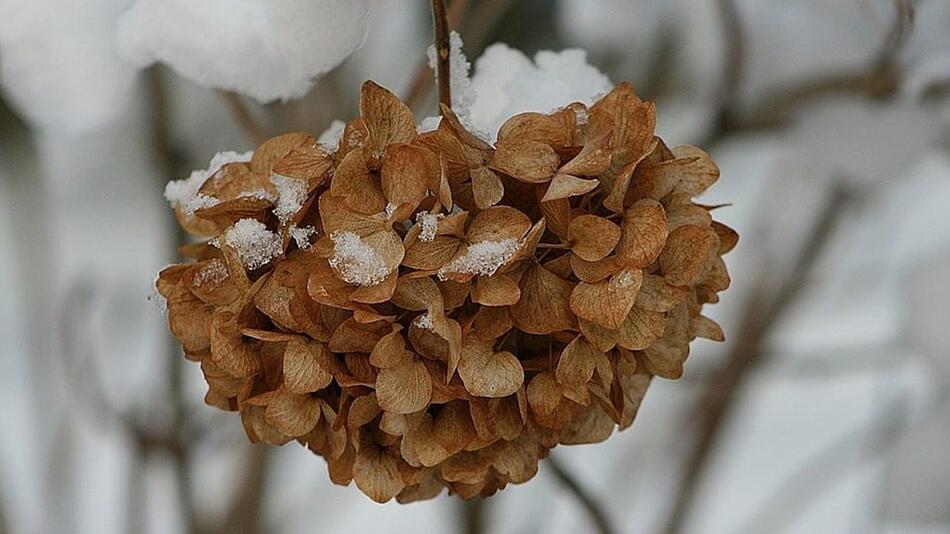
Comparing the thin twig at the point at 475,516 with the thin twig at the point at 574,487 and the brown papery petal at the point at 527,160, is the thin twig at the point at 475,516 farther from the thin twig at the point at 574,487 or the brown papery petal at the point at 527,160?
the brown papery petal at the point at 527,160

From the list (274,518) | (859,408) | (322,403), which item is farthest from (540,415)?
(859,408)

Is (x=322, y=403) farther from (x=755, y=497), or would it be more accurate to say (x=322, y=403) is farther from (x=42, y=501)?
(x=755, y=497)

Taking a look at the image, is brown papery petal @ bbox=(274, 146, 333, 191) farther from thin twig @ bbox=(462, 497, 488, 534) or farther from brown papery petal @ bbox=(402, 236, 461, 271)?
thin twig @ bbox=(462, 497, 488, 534)

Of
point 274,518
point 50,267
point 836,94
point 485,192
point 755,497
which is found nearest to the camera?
point 485,192

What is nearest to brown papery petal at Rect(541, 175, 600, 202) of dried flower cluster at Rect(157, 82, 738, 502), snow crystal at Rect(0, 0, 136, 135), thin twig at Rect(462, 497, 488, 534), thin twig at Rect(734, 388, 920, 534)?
dried flower cluster at Rect(157, 82, 738, 502)

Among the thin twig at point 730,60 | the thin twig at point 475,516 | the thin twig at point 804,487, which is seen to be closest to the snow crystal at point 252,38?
the thin twig at point 730,60

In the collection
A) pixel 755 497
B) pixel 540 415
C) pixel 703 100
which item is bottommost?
pixel 755 497
